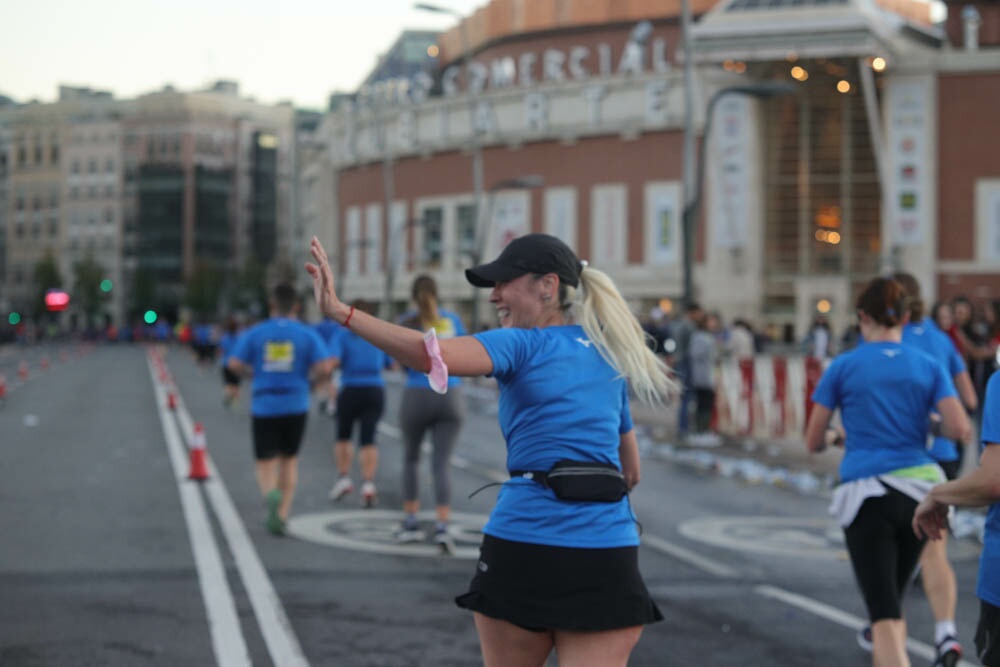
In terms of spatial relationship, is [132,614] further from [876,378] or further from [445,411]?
[876,378]

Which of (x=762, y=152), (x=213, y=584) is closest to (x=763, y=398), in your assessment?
(x=213, y=584)

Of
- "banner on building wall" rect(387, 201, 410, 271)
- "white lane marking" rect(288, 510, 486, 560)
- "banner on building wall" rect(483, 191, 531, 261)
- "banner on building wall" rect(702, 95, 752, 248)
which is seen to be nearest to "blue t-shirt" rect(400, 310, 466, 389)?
"white lane marking" rect(288, 510, 486, 560)

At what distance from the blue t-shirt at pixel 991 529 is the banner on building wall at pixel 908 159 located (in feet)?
202

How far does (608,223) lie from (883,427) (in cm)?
6836

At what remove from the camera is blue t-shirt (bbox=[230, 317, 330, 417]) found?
11.3 meters

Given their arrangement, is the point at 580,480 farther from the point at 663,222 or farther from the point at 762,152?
the point at 663,222

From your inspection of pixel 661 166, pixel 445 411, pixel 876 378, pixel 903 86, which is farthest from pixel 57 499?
pixel 661 166

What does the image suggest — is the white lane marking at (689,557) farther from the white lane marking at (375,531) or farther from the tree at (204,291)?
the tree at (204,291)

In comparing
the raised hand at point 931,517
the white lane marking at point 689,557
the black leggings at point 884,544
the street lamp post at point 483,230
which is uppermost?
the street lamp post at point 483,230

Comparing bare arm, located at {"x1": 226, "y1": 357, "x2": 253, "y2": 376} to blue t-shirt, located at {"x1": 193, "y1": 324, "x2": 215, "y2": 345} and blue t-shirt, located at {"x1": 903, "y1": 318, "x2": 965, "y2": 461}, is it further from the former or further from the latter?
blue t-shirt, located at {"x1": 193, "y1": 324, "x2": 215, "y2": 345}

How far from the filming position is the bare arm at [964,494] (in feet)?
14.5

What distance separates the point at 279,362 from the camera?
11328 mm

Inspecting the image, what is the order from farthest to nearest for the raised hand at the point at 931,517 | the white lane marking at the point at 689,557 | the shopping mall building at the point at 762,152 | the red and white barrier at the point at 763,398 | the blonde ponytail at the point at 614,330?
the shopping mall building at the point at 762,152
the red and white barrier at the point at 763,398
the white lane marking at the point at 689,557
the raised hand at the point at 931,517
the blonde ponytail at the point at 614,330

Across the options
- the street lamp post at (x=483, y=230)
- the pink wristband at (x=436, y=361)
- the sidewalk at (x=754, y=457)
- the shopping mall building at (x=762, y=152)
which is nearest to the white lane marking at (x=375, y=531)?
the sidewalk at (x=754, y=457)
